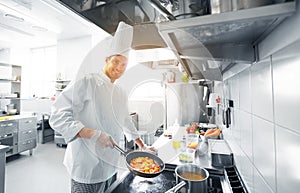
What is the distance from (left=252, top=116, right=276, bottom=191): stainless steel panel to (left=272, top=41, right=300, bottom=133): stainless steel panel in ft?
0.22

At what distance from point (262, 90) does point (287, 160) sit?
0.21 metres

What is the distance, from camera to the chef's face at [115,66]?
2.61 feet

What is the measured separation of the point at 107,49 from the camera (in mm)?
808

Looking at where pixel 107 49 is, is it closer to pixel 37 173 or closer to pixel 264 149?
pixel 264 149

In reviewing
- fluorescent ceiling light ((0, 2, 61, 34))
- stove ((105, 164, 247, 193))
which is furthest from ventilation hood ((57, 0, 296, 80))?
fluorescent ceiling light ((0, 2, 61, 34))

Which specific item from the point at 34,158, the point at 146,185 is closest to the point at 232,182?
the point at 146,185

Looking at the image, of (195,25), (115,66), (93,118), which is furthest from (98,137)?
(195,25)

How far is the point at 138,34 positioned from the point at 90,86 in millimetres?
397

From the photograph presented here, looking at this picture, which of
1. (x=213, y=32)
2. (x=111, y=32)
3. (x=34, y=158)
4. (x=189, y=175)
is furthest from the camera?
(x=34, y=158)

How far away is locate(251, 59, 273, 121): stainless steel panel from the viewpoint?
0.43 meters

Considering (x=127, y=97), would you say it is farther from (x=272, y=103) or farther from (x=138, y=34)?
(x=272, y=103)

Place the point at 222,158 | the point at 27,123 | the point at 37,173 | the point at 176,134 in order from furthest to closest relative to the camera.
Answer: the point at 27,123, the point at 37,173, the point at 176,134, the point at 222,158

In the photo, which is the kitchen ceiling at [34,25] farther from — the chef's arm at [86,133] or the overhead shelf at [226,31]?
the overhead shelf at [226,31]

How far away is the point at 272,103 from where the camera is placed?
1.34 feet
